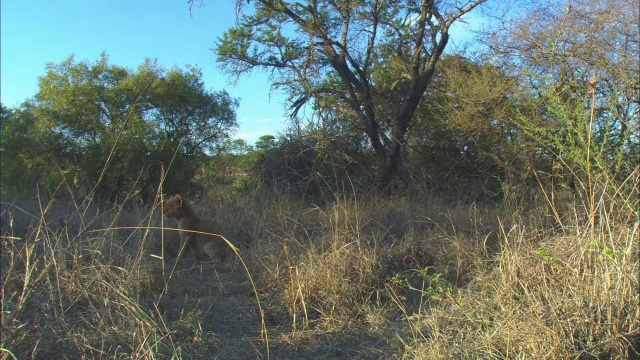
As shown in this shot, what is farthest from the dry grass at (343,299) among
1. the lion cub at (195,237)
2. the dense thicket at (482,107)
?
the dense thicket at (482,107)

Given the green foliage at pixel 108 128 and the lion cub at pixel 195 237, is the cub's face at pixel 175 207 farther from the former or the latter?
the green foliage at pixel 108 128

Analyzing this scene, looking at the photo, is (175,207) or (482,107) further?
(482,107)

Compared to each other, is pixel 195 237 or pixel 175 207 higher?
pixel 175 207

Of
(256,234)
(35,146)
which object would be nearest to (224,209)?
(256,234)

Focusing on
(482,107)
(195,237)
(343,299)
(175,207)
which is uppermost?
(482,107)

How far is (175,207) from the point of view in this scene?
20.3 feet

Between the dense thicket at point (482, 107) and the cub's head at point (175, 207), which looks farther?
the dense thicket at point (482, 107)

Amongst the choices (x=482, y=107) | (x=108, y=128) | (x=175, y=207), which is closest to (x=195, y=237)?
(x=175, y=207)

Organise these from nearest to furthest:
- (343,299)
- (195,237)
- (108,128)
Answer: (343,299) → (195,237) → (108,128)

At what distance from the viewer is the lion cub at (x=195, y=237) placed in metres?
6.14

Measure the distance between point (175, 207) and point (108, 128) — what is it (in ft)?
19.2

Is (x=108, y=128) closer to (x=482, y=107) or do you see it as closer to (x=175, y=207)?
(x=175, y=207)

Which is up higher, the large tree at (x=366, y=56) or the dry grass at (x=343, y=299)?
the large tree at (x=366, y=56)

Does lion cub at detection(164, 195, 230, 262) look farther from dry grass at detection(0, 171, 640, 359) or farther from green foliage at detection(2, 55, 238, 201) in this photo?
green foliage at detection(2, 55, 238, 201)
